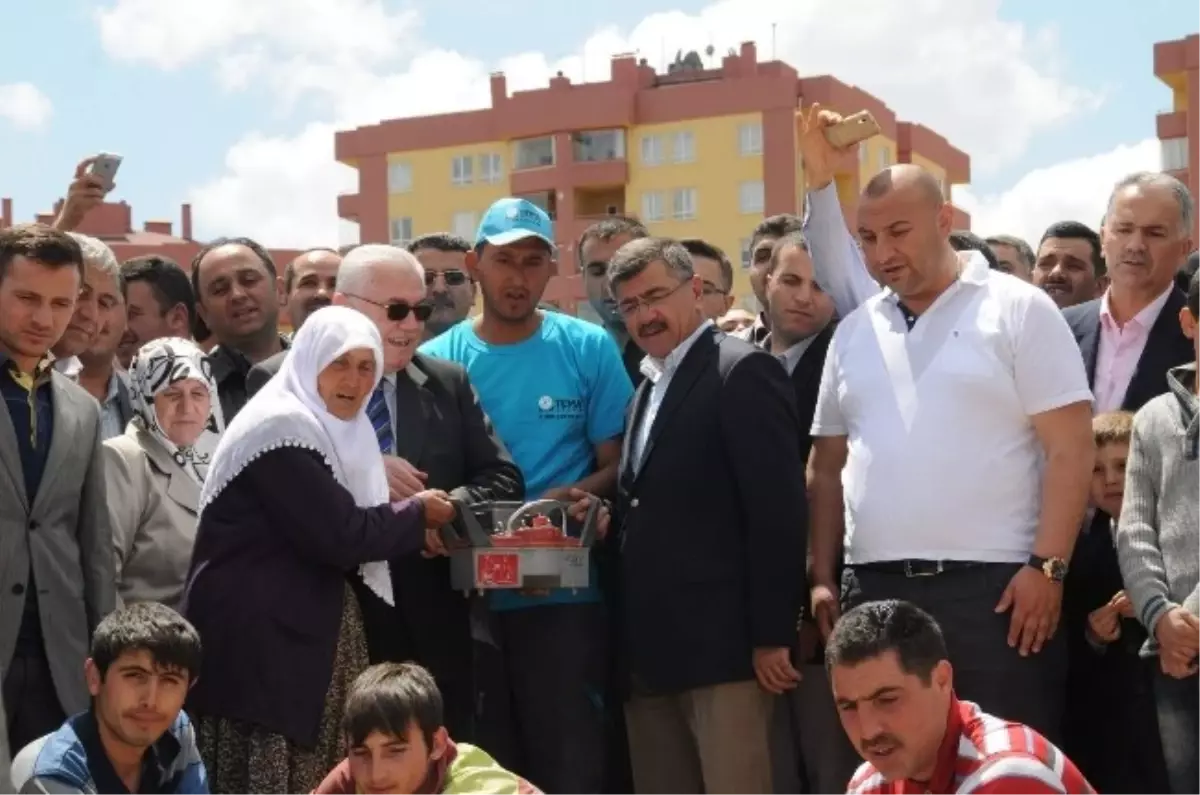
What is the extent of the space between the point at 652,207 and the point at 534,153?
4322 millimetres

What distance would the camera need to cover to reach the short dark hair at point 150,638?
5.12 metres

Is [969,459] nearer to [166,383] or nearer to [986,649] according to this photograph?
[986,649]

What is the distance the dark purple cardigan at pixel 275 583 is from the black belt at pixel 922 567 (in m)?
1.54

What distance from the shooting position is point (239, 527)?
5.34 metres

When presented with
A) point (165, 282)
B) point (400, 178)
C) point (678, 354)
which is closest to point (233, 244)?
point (165, 282)

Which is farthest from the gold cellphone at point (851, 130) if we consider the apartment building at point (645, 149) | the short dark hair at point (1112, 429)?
the apartment building at point (645, 149)

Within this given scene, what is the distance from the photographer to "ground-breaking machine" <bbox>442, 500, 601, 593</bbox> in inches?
219

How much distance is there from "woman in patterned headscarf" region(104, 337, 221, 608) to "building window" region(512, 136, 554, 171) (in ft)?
154

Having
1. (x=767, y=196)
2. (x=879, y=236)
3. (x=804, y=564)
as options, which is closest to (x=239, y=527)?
(x=804, y=564)

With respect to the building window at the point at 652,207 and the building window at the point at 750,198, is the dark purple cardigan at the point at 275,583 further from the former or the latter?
the building window at the point at 652,207

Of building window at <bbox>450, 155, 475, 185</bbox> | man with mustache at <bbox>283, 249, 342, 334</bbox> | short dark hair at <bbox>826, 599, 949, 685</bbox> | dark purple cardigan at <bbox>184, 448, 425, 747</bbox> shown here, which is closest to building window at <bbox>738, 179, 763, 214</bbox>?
building window at <bbox>450, 155, 475, 185</bbox>

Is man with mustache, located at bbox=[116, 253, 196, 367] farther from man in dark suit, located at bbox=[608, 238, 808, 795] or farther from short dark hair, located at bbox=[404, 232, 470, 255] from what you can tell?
man in dark suit, located at bbox=[608, 238, 808, 795]

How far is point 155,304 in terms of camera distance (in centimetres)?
751

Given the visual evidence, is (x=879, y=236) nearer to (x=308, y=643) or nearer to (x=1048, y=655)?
(x=1048, y=655)
